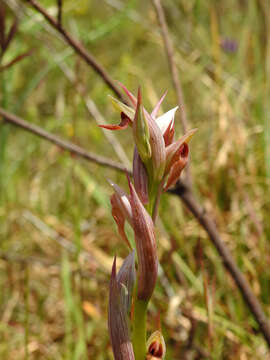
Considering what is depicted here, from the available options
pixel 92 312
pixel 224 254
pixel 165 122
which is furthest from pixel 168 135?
pixel 92 312

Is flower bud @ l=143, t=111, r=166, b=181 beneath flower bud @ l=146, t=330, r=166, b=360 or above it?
above

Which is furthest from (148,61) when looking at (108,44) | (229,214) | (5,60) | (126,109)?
(126,109)

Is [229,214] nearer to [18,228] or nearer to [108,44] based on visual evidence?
[18,228]

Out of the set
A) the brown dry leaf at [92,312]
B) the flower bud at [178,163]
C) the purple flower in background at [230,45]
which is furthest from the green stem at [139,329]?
the purple flower in background at [230,45]

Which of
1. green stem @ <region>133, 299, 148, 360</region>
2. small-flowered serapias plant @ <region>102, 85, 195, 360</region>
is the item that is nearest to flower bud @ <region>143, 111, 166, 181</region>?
small-flowered serapias plant @ <region>102, 85, 195, 360</region>

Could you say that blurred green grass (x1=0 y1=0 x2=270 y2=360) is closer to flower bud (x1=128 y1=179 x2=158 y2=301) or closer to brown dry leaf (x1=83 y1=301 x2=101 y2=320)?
brown dry leaf (x1=83 y1=301 x2=101 y2=320)

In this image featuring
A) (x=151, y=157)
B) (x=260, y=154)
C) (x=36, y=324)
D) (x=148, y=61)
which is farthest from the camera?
(x=148, y=61)

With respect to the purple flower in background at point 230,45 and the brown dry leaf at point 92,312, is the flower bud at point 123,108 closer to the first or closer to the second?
the brown dry leaf at point 92,312
